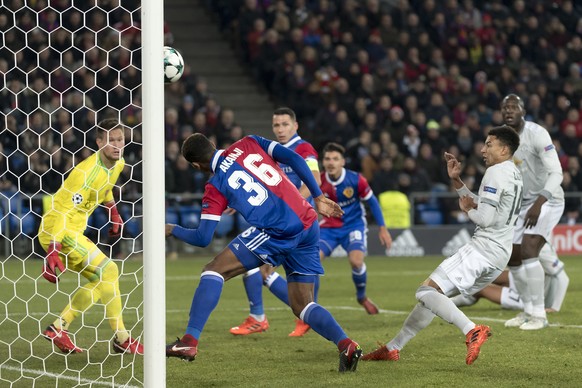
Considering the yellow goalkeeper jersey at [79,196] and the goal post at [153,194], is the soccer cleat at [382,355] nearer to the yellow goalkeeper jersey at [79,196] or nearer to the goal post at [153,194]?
the goal post at [153,194]

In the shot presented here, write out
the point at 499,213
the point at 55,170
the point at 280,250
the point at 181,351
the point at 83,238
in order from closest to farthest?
1. the point at 181,351
2. the point at 280,250
3. the point at 499,213
4. the point at 83,238
5. the point at 55,170

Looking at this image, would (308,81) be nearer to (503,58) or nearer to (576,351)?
(503,58)

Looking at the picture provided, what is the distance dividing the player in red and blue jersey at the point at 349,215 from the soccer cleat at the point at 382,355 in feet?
10.4

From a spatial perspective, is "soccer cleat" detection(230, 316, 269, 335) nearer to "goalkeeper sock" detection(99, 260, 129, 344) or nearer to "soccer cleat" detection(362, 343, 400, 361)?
"goalkeeper sock" detection(99, 260, 129, 344)

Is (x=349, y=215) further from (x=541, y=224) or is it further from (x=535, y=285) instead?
(x=535, y=285)

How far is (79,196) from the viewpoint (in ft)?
26.0

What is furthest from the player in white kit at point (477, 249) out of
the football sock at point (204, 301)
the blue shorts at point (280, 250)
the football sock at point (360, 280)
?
the football sock at point (360, 280)

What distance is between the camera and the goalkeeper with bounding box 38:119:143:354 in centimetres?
777

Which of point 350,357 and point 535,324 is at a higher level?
point 350,357

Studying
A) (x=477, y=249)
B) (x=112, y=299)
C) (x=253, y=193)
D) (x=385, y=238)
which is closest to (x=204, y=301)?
(x=253, y=193)

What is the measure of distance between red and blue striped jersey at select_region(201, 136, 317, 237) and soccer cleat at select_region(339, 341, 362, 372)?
835mm

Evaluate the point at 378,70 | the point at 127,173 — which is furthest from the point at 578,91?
the point at 127,173

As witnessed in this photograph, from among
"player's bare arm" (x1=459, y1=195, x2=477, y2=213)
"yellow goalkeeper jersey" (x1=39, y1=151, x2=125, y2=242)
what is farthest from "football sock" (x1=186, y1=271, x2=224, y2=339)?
"player's bare arm" (x1=459, y1=195, x2=477, y2=213)

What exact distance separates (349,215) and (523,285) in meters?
2.08
